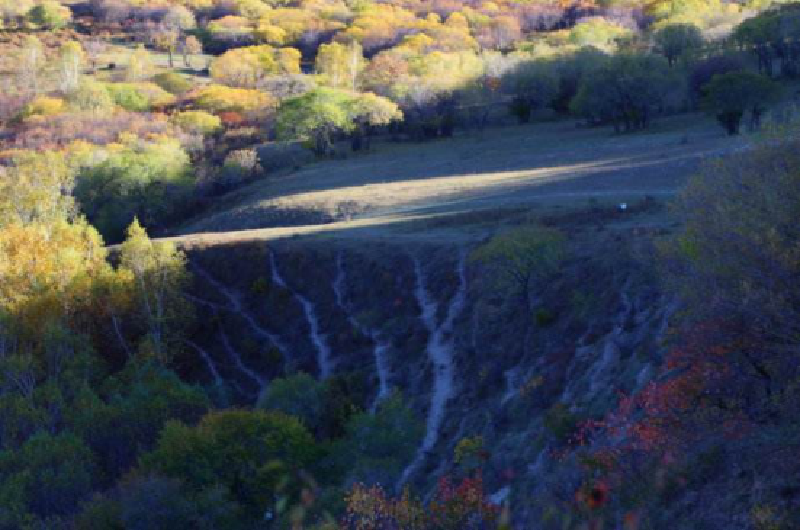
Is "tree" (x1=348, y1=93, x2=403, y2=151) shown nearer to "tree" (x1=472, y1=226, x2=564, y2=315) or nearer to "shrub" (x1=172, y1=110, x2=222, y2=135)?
"shrub" (x1=172, y1=110, x2=222, y2=135)

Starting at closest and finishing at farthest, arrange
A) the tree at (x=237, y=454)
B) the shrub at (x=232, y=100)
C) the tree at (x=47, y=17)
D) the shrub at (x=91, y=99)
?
the tree at (x=237, y=454)
the shrub at (x=232, y=100)
the shrub at (x=91, y=99)
the tree at (x=47, y=17)

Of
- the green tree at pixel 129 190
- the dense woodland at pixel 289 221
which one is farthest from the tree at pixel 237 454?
the green tree at pixel 129 190

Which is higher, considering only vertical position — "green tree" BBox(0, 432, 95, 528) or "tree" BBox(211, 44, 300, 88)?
"tree" BBox(211, 44, 300, 88)

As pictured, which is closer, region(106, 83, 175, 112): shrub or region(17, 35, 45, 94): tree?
region(106, 83, 175, 112): shrub

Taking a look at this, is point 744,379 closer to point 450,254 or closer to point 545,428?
point 545,428

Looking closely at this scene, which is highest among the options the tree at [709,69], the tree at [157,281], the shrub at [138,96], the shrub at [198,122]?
the shrub at [138,96]

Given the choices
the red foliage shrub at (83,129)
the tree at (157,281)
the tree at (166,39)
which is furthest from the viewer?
the tree at (166,39)

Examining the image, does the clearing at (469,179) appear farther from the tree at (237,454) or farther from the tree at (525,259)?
the tree at (237,454)

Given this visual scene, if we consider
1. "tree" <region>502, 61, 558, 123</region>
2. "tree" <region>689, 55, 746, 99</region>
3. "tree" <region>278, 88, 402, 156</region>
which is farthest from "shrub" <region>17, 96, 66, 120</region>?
"tree" <region>689, 55, 746, 99</region>
